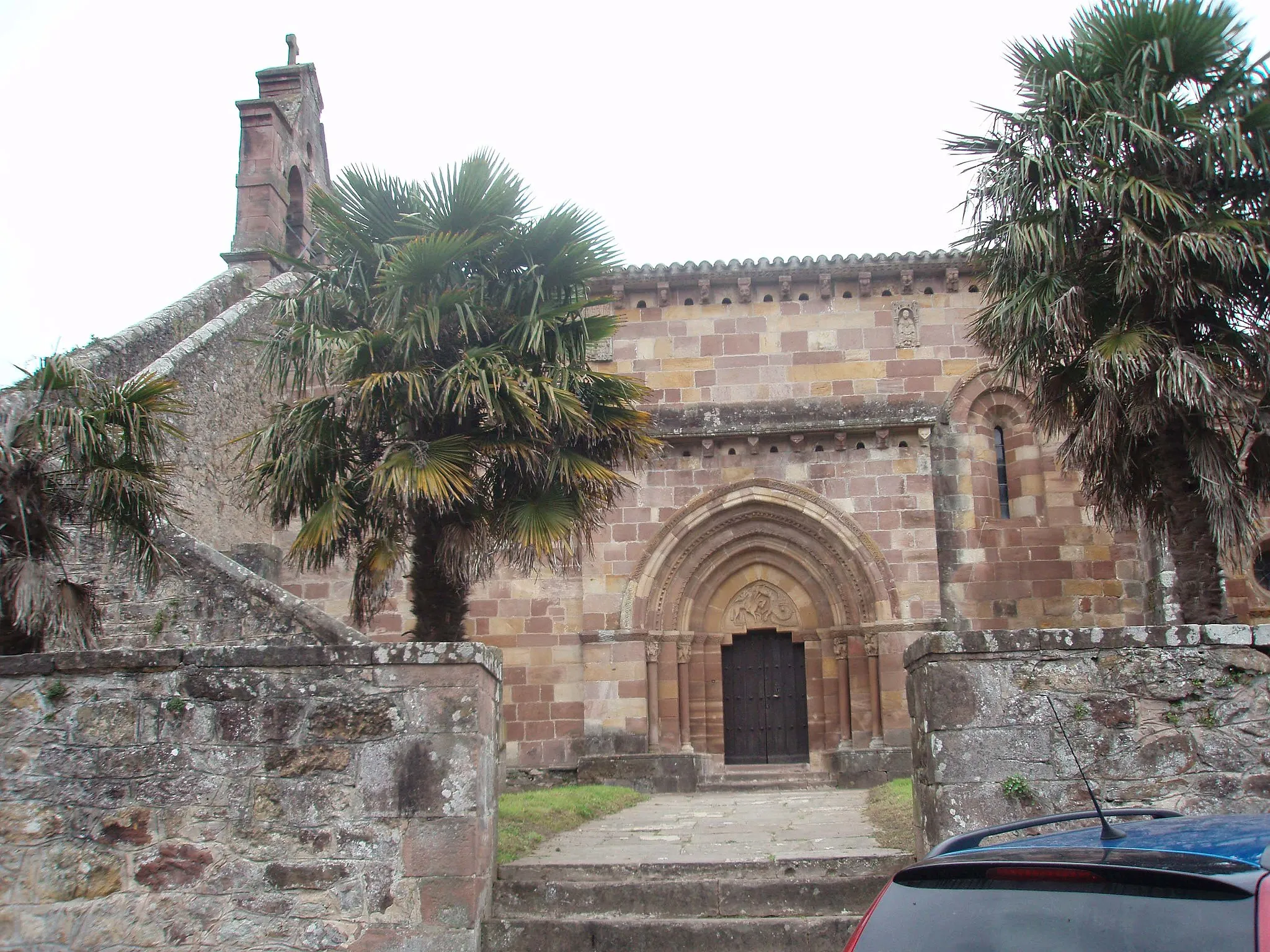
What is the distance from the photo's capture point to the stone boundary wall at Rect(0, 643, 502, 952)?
21.7 feet

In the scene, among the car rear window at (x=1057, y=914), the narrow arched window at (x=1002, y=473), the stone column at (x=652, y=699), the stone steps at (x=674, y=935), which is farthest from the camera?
Result: the narrow arched window at (x=1002, y=473)

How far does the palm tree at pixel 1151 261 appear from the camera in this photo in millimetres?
8281

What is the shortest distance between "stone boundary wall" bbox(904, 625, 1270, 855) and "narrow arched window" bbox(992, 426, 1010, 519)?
31.6 feet

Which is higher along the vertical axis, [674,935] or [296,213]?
[296,213]

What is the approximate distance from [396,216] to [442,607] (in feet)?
11.3

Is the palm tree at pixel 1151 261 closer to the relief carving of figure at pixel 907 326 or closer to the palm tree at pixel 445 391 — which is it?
the palm tree at pixel 445 391

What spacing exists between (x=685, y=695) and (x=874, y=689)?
261 centimetres

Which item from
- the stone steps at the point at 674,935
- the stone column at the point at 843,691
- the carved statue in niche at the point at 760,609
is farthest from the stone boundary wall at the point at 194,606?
the stone column at the point at 843,691

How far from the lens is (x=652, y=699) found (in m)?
15.6

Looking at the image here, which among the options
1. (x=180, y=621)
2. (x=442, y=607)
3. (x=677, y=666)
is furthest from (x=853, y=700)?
(x=180, y=621)

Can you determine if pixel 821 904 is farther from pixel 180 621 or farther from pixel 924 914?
pixel 180 621

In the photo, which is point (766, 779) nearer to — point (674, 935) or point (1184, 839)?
point (674, 935)

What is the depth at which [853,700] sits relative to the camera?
15.5 m

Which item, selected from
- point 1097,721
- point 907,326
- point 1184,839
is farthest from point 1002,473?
point 1184,839
